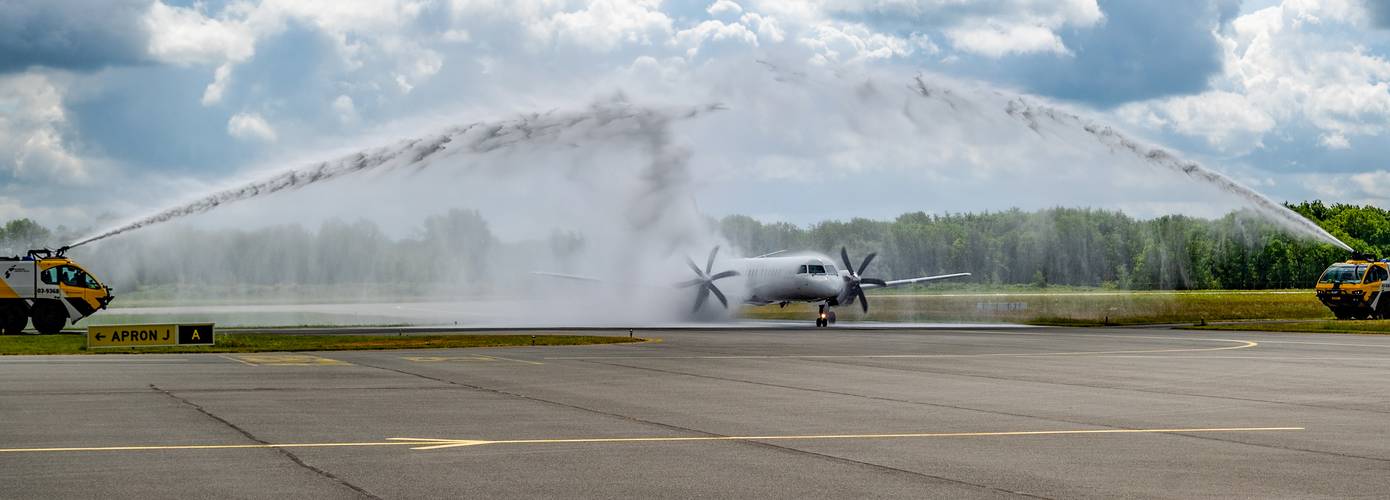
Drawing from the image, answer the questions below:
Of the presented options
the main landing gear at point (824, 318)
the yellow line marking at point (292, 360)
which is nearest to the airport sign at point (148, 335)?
the yellow line marking at point (292, 360)

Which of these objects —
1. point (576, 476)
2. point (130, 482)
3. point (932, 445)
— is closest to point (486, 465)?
point (576, 476)

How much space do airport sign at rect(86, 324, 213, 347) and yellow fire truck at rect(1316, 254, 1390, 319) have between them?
170ft

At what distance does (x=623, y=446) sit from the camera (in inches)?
599

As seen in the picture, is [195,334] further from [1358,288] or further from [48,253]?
[1358,288]

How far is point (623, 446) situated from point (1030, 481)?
486 cm

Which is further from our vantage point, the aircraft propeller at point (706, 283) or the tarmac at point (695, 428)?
the aircraft propeller at point (706, 283)

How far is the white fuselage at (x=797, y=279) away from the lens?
212 ft

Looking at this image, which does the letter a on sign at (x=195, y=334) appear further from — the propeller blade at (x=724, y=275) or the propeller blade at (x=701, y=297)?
the propeller blade at (x=701, y=297)

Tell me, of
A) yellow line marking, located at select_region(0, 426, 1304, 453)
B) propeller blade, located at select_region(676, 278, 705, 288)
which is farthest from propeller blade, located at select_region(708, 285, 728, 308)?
yellow line marking, located at select_region(0, 426, 1304, 453)

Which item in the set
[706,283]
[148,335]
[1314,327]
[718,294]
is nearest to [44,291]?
[148,335]

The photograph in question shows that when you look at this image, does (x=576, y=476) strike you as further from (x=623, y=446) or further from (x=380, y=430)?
(x=380, y=430)

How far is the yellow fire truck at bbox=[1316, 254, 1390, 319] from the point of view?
63.4 m

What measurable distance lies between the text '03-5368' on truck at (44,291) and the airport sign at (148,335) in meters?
11.3

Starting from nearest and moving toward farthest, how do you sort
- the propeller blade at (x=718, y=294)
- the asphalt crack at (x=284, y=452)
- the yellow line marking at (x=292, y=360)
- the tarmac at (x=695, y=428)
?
1. the asphalt crack at (x=284, y=452)
2. the tarmac at (x=695, y=428)
3. the yellow line marking at (x=292, y=360)
4. the propeller blade at (x=718, y=294)
